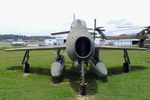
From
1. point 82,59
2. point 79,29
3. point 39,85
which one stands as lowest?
point 39,85

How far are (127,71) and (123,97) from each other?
6.25 meters

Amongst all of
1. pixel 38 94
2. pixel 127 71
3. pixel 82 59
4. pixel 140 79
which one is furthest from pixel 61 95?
pixel 127 71

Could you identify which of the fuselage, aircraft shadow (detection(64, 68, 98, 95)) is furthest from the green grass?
the fuselage

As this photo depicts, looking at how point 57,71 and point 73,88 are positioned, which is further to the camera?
point 57,71

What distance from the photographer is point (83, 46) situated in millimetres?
10586

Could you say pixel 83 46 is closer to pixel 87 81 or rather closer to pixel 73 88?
pixel 73 88

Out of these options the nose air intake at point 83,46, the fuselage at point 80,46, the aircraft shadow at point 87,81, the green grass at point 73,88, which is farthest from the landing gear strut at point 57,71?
the nose air intake at point 83,46

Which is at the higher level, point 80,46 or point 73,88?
point 80,46

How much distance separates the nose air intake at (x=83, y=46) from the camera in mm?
10500

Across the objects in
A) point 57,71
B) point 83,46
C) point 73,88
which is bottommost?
point 73,88

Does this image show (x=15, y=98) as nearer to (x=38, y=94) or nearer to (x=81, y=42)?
(x=38, y=94)

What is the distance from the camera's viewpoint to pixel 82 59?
404 inches

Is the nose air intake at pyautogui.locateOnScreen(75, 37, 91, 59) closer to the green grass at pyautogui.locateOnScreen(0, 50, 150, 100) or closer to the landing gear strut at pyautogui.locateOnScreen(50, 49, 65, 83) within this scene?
the green grass at pyautogui.locateOnScreen(0, 50, 150, 100)

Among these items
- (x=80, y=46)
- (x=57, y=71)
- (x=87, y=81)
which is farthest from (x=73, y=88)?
(x=80, y=46)
